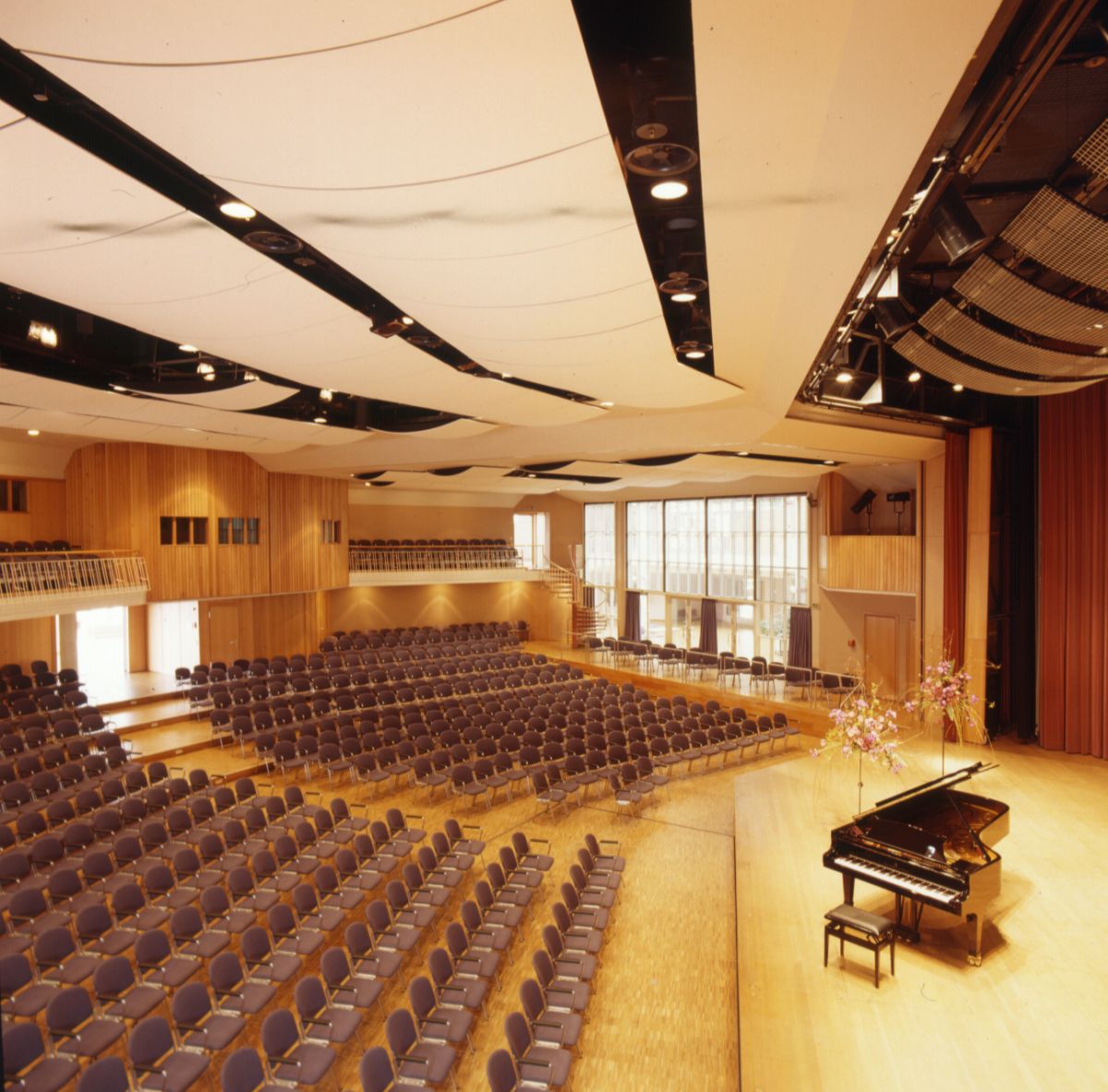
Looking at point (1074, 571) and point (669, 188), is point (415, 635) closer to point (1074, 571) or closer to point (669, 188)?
point (1074, 571)

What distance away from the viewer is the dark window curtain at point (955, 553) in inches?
503

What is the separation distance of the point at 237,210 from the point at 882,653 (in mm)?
15257

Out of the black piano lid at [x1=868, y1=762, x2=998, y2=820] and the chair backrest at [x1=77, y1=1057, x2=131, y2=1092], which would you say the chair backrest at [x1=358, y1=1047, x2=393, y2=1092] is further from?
the black piano lid at [x1=868, y1=762, x2=998, y2=820]

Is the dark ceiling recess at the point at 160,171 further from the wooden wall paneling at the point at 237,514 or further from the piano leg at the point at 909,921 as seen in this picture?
the wooden wall paneling at the point at 237,514

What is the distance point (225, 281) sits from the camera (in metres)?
4.79

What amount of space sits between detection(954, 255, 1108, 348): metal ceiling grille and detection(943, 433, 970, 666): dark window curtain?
616cm

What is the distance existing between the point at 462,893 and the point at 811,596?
11748 mm

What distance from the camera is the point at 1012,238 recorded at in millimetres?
5348

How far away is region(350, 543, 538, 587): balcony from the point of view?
61.0ft

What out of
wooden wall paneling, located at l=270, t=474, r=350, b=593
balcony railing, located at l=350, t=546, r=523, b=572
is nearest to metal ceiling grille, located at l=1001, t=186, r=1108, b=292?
wooden wall paneling, located at l=270, t=474, r=350, b=593

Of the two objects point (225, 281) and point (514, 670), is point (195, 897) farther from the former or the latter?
point (514, 670)

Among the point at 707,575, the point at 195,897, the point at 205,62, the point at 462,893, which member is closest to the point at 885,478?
the point at 707,575

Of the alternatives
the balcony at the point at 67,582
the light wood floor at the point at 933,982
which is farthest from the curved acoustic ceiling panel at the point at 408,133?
the balcony at the point at 67,582

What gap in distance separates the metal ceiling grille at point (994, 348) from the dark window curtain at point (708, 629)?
12226 millimetres
